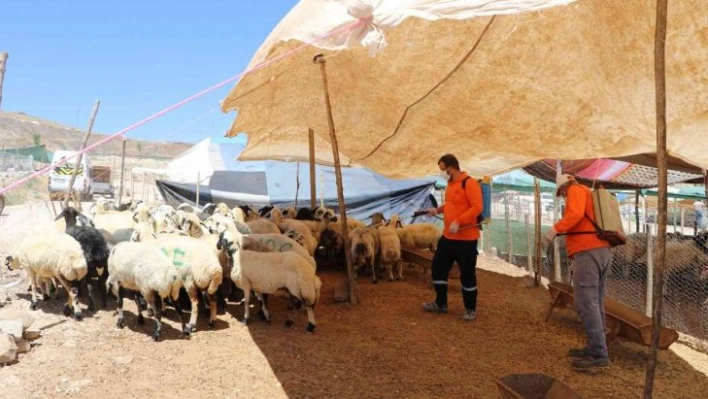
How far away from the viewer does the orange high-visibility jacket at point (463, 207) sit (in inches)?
252

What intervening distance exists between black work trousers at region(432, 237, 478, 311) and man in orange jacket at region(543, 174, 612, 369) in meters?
1.58

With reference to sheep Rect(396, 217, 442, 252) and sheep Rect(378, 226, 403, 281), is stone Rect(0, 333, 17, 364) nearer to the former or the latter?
sheep Rect(378, 226, 403, 281)

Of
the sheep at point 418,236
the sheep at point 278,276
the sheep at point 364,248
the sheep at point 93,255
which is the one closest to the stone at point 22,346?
the sheep at point 93,255

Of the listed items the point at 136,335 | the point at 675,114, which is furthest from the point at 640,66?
the point at 136,335

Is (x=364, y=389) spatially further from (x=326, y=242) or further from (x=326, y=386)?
(x=326, y=242)

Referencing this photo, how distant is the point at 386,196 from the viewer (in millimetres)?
17062

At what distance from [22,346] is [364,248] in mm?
5329

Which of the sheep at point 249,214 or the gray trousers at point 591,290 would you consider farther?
the sheep at point 249,214

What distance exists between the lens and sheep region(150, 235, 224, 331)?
598 cm

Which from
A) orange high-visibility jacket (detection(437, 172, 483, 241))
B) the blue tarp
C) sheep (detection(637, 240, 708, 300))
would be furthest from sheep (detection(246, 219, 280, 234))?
the blue tarp

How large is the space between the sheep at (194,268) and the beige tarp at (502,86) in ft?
6.12

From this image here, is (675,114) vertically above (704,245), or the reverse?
(675,114)

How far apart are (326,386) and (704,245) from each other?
28.3ft

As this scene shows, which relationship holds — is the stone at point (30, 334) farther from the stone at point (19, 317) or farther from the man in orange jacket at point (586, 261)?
the man in orange jacket at point (586, 261)
